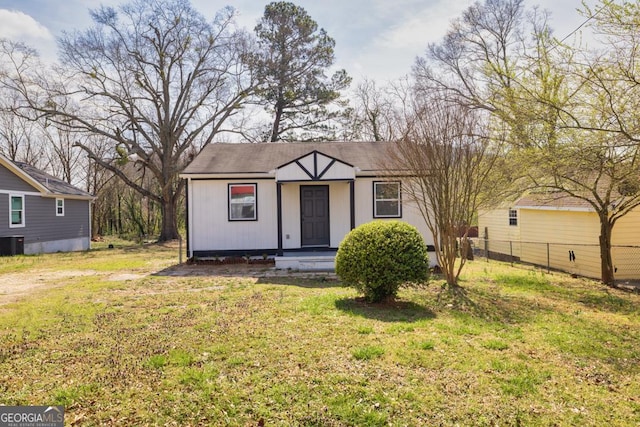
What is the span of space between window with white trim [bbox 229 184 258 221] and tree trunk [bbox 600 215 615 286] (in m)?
9.88

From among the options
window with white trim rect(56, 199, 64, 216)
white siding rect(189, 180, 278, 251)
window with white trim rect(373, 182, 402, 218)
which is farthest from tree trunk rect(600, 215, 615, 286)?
window with white trim rect(56, 199, 64, 216)

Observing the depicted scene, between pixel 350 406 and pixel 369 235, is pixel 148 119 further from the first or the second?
pixel 350 406

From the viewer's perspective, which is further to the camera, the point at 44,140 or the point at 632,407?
the point at 44,140

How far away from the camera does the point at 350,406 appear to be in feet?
10.1

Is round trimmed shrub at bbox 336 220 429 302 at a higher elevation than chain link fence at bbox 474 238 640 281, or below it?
higher

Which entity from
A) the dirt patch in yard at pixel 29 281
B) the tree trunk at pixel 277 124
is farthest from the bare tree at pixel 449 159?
the tree trunk at pixel 277 124

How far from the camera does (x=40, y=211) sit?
17859 millimetres

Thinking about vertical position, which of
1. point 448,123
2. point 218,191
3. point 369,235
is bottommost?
point 369,235

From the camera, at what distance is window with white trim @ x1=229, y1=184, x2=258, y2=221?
40.2ft

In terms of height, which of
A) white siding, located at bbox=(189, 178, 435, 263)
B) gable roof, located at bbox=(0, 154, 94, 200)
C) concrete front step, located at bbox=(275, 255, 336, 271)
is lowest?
concrete front step, located at bbox=(275, 255, 336, 271)

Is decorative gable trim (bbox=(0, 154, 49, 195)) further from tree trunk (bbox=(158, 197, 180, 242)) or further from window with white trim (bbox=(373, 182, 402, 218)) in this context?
window with white trim (bbox=(373, 182, 402, 218))

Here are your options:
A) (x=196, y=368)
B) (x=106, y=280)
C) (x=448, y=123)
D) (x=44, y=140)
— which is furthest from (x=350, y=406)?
(x=44, y=140)

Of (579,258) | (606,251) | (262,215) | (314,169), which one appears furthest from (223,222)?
(579,258)

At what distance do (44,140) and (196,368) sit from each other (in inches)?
1366
